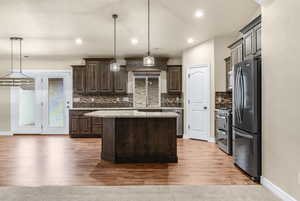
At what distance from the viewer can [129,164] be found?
13.4 ft

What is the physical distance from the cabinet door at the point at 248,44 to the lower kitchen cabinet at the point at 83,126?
4.82 metres

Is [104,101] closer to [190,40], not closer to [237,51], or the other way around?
[190,40]

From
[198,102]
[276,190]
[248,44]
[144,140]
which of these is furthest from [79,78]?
[276,190]

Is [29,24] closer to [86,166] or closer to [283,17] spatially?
[86,166]

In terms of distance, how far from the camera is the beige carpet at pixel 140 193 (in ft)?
8.66

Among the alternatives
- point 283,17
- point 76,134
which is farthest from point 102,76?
point 283,17

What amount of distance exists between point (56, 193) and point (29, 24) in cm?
386

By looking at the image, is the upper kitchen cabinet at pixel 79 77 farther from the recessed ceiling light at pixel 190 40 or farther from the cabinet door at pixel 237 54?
the cabinet door at pixel 237 54

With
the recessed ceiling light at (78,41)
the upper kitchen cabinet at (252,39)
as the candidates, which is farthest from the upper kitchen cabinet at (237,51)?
the recessed ceiling light at (78,41)

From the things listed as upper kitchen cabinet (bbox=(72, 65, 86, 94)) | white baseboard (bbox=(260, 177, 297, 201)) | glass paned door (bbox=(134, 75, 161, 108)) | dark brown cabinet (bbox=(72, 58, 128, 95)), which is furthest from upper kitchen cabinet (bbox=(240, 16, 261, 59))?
upper kitchen cabinet (bbox=(72, 65, 86, 94))

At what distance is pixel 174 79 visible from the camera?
7473mm

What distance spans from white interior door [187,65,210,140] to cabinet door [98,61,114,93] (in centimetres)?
262

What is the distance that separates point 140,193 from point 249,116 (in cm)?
189

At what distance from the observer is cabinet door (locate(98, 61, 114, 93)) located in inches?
297
